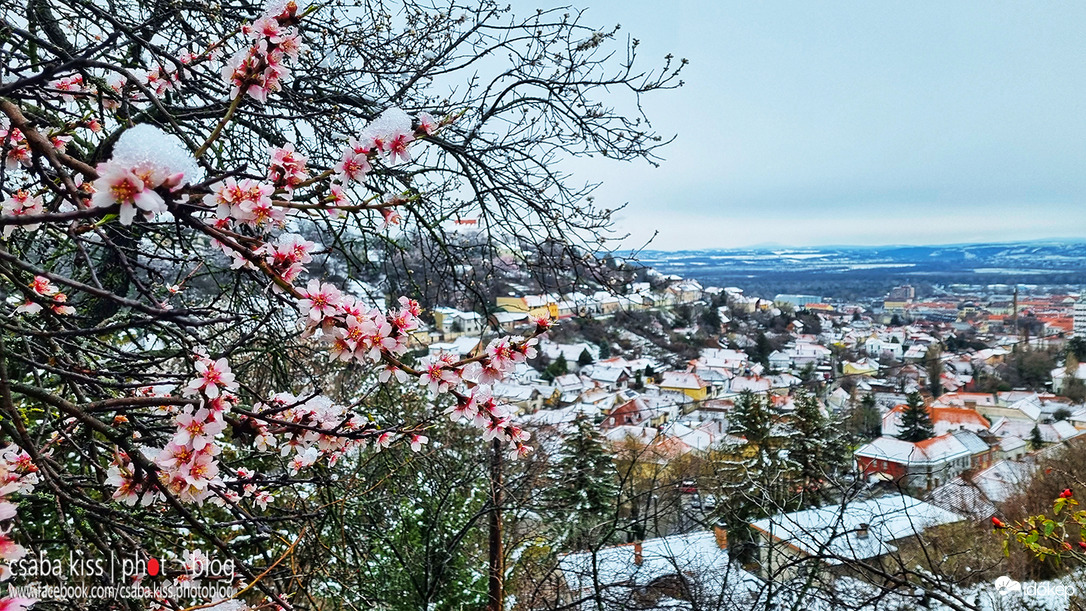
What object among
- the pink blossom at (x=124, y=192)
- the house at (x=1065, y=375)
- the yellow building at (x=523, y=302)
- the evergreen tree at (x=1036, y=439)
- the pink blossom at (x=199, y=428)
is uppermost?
the pink blossom at (x=124, y=192)

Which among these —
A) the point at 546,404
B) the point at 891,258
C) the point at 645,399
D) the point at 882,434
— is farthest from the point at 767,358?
the point at 891,258

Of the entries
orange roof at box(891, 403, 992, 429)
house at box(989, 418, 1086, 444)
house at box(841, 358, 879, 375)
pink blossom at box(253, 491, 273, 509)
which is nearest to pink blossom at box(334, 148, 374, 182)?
pink blossom at box(253, 491, 273, 509)

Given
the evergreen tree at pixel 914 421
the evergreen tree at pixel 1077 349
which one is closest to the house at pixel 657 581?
the evergreen tree at pixel 1077 349

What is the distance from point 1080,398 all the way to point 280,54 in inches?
553

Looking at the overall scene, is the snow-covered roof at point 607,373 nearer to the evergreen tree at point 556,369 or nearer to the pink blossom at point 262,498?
the evergreen tree at point 556,369

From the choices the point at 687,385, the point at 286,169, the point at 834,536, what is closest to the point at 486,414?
the point at 286,169

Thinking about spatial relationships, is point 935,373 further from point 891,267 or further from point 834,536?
point 891,267

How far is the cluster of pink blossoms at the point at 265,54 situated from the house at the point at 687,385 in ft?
51.2

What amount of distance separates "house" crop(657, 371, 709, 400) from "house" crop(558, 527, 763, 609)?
34.2 feet

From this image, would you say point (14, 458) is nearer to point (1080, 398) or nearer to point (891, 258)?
point (1080, 398)

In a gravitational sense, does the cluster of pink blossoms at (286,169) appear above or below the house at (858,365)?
above

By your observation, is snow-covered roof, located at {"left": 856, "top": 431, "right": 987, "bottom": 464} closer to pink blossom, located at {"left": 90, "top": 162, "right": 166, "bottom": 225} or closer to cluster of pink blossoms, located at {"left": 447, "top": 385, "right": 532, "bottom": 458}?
cluster of pink blossoms, located at {"left": 447, "top": 385, "right": 532, "bottom": 458}

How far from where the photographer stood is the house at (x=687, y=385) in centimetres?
1653

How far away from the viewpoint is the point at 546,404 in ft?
49.7
